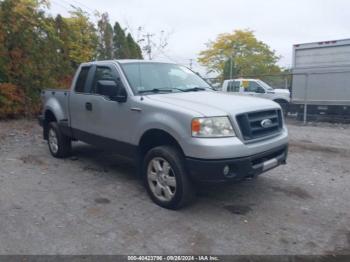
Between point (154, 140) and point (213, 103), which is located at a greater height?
point (213, 103)

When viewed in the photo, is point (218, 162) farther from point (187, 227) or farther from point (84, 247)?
point (84, 247)

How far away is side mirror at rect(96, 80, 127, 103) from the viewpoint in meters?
4.65

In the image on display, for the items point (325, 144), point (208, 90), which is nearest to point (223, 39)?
point (325, 144)

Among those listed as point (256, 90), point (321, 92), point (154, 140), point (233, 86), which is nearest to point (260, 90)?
point (256, 90)

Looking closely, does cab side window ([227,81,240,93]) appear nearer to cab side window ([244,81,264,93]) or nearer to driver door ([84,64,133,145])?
cab side window ([244,81,264,93])

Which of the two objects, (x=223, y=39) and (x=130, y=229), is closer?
(x=130, y=229)

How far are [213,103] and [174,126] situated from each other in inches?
23.2

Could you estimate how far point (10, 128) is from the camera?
31.5 ft

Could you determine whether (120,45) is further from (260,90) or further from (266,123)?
(266,123)

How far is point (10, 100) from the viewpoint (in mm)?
10180

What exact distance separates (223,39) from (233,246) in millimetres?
41785

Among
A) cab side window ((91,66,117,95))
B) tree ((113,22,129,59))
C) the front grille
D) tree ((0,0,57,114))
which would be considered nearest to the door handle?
cab side window ((91,66,117,95))

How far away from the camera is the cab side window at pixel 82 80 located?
579cm

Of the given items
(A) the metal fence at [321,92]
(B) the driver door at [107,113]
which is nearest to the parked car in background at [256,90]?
(A) the metal fence at [321,92]
